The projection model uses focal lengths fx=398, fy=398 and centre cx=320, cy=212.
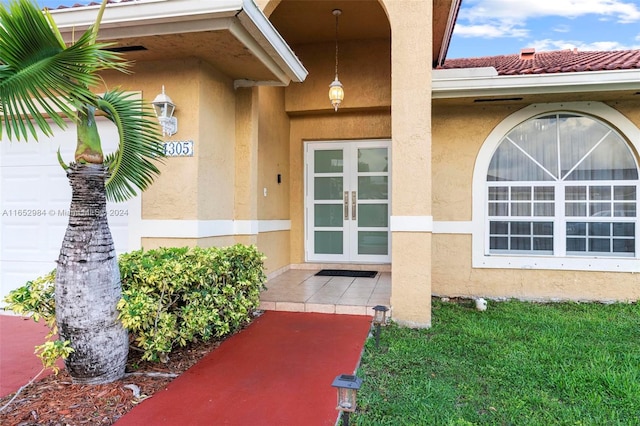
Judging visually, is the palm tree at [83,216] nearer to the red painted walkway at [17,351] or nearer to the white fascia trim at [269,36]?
the red painted walkway at [17,351]

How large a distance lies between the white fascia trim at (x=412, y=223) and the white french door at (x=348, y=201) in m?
3.26

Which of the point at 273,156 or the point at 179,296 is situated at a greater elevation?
the point at 273,156

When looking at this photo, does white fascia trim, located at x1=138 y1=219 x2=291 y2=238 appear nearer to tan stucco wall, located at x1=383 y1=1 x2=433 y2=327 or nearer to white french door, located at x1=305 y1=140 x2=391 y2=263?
tan stucco wall, located at x1=383 y1=1 x2=433 y2=327

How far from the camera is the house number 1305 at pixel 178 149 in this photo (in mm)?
4840

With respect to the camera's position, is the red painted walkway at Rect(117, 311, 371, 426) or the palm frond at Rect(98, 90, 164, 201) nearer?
the red painted walkway at Rect(117, 311, 371, 426)

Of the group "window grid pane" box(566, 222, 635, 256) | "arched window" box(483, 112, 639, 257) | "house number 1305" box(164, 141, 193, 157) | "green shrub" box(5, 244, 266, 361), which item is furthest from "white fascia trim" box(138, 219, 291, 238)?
"window grid pane" box(566, 222, 635, 256)

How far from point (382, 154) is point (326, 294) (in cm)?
364

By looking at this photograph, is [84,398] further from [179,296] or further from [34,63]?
[34,63]

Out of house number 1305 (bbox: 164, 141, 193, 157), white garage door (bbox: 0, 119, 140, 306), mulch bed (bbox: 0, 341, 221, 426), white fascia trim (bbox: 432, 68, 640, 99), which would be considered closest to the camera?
mulch bed (bbox: 0, 341, 221, 426)

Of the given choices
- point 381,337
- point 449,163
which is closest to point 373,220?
point 449,163

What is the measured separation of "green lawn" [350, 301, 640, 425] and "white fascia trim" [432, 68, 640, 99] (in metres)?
3.28

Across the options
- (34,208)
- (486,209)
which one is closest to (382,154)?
(486,209)

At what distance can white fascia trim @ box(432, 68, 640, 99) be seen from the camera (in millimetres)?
5672

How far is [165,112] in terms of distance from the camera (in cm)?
471
